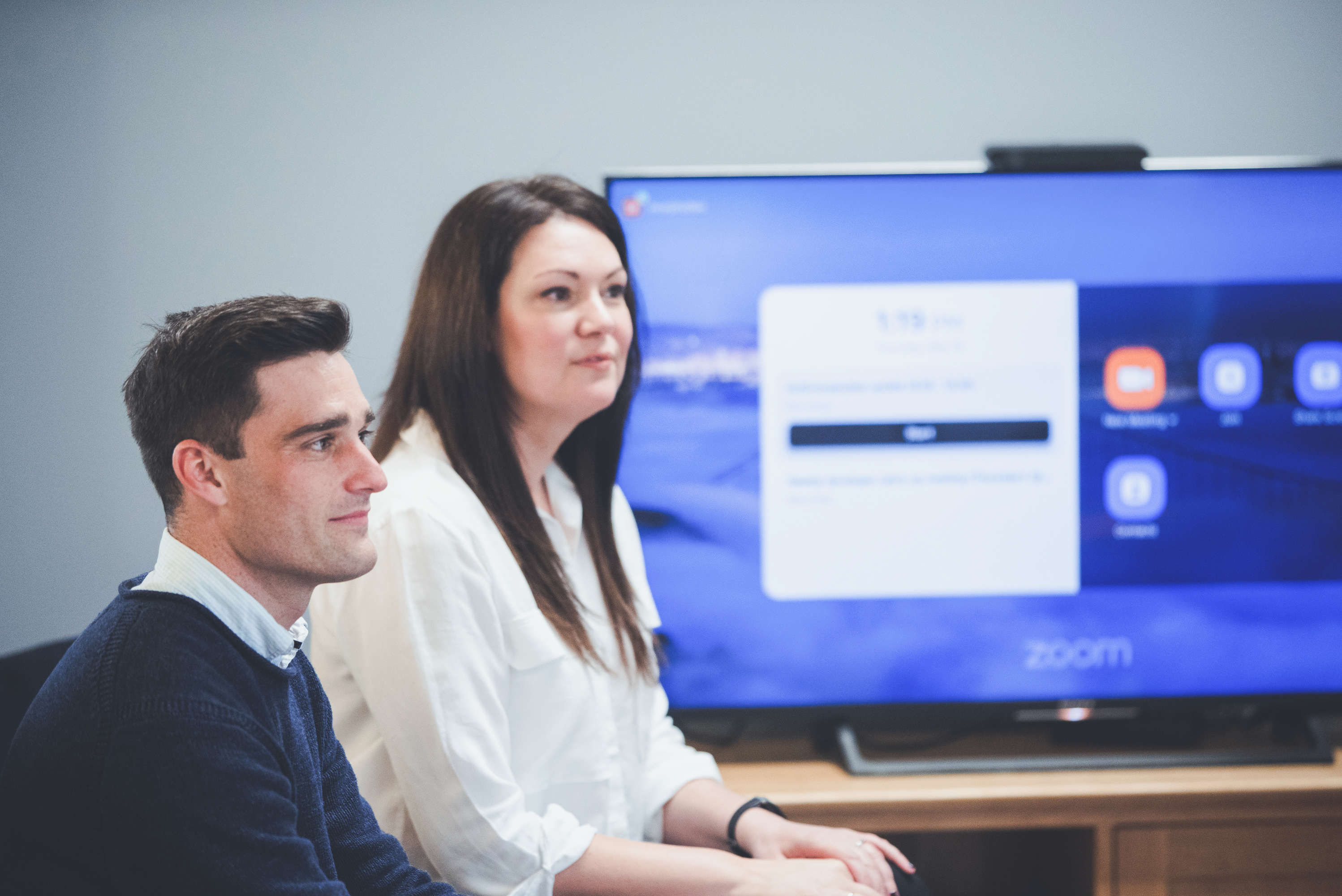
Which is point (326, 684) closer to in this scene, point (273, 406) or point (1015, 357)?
point (273, 406)

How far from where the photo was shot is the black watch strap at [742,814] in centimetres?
149

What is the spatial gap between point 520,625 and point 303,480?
471 millimetres

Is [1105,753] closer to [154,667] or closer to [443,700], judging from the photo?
[443,700]

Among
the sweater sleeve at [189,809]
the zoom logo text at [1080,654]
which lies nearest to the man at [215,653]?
the sweater sleeve at [189,809]

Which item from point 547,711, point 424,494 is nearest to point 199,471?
point 424,494

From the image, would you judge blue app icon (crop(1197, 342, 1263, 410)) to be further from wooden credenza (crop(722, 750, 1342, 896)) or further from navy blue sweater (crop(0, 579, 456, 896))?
navy blue sweater (crop(0, 579, 456, 896))

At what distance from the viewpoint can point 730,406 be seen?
190 cm

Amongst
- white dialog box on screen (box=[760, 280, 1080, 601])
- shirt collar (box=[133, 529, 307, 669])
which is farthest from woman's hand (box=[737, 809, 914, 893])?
shirt collar (box=[133, 529, 307, 669])

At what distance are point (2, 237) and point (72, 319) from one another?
0.73 ft

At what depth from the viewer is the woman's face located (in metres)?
1.38

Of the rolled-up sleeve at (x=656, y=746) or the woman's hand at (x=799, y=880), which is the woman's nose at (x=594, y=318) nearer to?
the rolled-up sleeve at (x=656, y=746)

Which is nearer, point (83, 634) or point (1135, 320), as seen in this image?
point (83, 634)

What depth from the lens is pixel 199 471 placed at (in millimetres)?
868

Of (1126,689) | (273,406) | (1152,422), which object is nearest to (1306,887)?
(1126,689)
